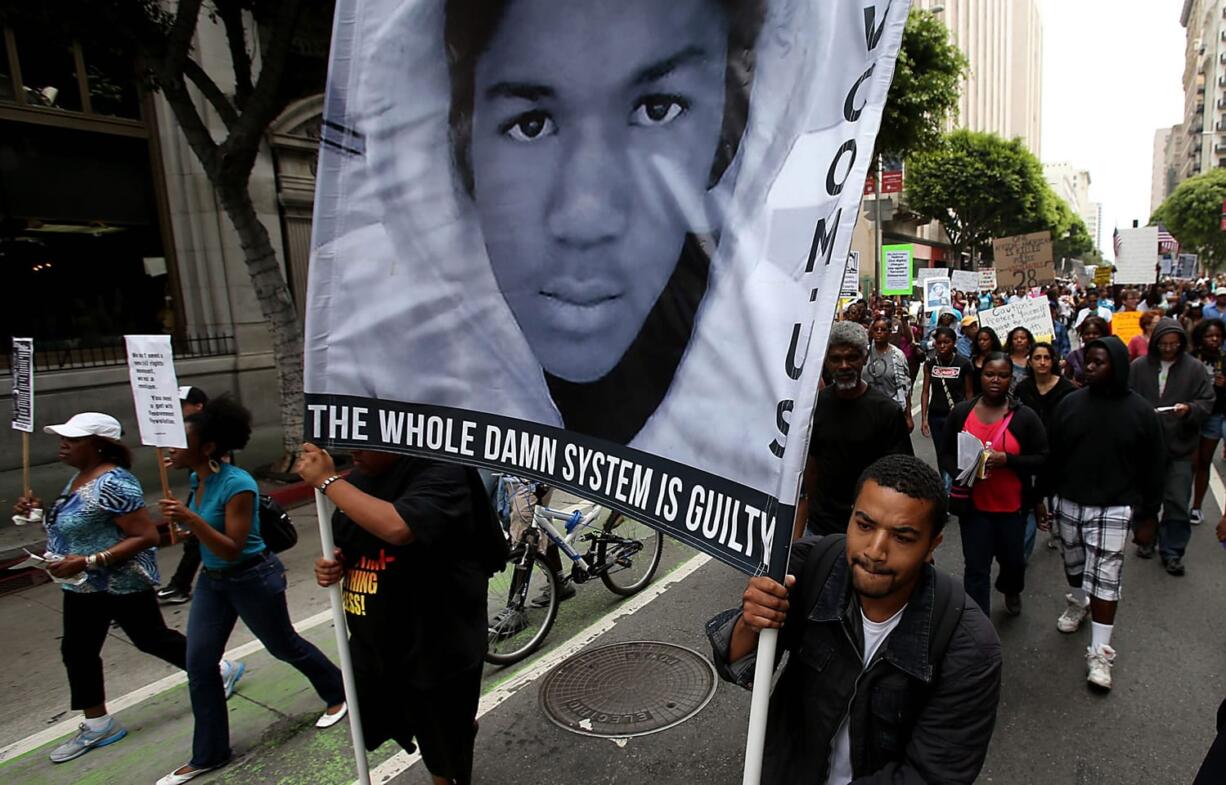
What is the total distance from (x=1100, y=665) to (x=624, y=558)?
299 centimetres

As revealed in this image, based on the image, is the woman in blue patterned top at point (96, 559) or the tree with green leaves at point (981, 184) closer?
the woman in blue patterned top at point (96, 559)

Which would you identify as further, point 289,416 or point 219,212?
point 219,212

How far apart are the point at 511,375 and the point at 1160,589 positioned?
5.39m

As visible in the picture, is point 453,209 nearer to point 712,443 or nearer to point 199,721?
point 712,443

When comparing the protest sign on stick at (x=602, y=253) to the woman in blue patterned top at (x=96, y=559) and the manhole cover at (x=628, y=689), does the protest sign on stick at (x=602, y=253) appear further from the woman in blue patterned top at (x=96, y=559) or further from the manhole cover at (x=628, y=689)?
the manhole cover at (x=628, y=689)

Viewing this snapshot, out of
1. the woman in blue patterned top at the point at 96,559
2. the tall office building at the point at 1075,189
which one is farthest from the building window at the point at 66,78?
the tall office building at the point at 1075,189

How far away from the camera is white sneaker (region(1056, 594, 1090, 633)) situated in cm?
462

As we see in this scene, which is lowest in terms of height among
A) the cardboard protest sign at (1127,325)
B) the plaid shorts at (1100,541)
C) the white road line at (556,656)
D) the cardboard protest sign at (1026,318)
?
the white road line at (556,656)

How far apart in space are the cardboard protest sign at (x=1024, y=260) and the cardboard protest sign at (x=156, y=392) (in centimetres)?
1524

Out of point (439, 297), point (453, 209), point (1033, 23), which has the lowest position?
point (439, 297)

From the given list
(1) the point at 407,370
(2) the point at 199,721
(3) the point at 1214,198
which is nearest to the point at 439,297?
(1) the point at 407,370

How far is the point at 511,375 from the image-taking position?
89.4 inches

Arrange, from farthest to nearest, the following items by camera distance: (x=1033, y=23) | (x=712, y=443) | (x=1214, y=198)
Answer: (x=1033, y=23)
(x=1214, y=198)
(x=712, y=443)

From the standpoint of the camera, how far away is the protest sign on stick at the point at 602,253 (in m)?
1.54
